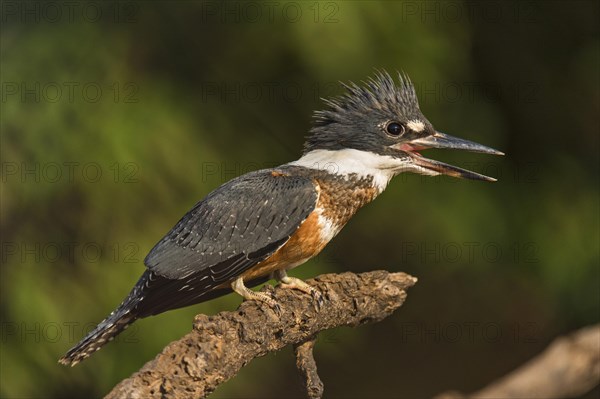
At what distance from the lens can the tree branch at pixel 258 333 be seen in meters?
2.11

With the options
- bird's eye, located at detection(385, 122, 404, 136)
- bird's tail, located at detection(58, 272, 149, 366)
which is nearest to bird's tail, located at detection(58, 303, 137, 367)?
bird's tail, located at detection(58, 272, 149, 366)

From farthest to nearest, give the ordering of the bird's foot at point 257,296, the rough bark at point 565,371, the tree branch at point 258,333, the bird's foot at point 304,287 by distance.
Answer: the rough bark at point 565,371
the bird's foot at point 304,287
the bird's foot at point 257,296
the tree branch at point 258,333

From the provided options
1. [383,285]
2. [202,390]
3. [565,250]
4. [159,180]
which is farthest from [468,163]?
[202,390]

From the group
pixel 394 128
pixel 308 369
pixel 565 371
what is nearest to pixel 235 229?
pixel 308 369

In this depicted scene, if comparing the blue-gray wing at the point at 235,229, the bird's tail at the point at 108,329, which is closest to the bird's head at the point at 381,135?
the blue-gray wing at the point at 235,229

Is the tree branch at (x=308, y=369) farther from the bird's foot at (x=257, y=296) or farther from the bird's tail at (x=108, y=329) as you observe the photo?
the bird's tail at (x=108, y=329)

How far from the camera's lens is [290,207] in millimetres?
2555

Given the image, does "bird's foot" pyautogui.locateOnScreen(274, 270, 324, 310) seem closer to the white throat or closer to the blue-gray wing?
the blue-gray wing

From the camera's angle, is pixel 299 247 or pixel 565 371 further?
pixel 565 371

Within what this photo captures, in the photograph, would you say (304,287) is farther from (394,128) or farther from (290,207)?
(394,128)

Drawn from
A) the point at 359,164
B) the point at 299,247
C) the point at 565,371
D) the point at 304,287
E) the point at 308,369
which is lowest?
the point at 565,371

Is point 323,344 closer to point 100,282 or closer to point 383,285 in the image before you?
point 100,282

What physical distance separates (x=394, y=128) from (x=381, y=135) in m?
0.05

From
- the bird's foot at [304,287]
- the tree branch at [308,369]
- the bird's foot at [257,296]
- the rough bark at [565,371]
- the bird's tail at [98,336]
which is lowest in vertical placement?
the rough bark at [565,371]
